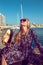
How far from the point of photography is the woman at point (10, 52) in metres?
5.93

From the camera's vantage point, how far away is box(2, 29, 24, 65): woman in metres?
5.93

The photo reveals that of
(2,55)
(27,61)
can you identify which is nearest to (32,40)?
(27,61)

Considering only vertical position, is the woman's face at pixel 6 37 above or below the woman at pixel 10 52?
above

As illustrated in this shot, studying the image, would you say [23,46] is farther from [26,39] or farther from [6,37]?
[6,37]

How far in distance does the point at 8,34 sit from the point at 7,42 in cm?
21

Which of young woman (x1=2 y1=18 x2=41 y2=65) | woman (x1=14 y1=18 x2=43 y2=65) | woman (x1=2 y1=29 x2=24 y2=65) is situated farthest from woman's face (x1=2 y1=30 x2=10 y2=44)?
woman (x1=14 y1=18 x2=43 y2=65)

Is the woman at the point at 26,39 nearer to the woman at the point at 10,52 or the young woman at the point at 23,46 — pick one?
the young woman at the point at 23,46

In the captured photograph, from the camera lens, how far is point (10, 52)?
6.05 metres

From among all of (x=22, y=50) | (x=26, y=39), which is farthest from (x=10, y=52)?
(x=26, y=39)

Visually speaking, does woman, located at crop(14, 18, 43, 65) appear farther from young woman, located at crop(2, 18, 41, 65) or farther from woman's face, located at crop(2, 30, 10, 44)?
woman's face, located at crop(2, 30, 10, 44)

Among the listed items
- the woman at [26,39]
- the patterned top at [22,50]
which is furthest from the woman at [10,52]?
the woman at [26,39]

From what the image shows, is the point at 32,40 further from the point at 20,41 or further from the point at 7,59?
the point at 7,59

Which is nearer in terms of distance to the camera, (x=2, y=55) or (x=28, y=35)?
(x=2, y=55)

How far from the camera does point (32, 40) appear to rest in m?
6.35
